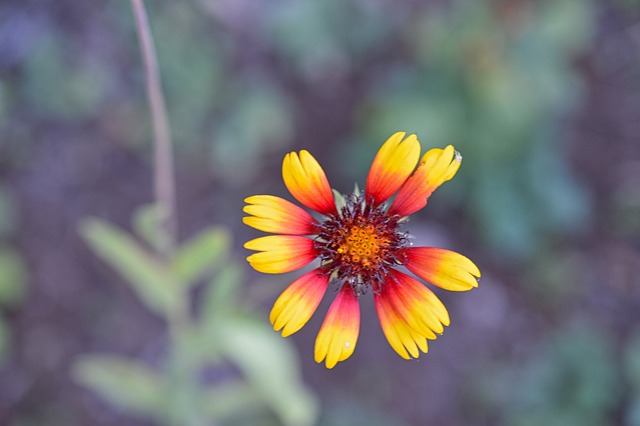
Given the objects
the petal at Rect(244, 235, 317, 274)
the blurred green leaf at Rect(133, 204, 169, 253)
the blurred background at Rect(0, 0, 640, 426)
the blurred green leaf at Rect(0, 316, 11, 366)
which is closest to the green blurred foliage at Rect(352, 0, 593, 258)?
the blurred background at Rect(0, 0, 640, 426)

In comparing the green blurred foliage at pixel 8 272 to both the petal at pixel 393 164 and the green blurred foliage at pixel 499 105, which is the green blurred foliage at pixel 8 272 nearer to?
the green blurred foliage at pixel 499 105

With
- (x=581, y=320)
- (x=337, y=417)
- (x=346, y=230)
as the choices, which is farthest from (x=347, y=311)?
(x=581, y=320)

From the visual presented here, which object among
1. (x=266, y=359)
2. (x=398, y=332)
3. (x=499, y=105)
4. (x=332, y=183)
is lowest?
(x=398, y=332)

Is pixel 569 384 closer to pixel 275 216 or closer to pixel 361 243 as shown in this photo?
pixel 361 243

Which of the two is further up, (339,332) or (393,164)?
(393,164)

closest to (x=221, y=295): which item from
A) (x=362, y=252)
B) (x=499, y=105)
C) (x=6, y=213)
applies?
(x=362, y=252)

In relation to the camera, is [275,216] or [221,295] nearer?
[275,216]

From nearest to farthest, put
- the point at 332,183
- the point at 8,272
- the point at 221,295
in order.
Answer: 1. the point at 221,295
2. the point at 8,272
3. the point at 332,183
